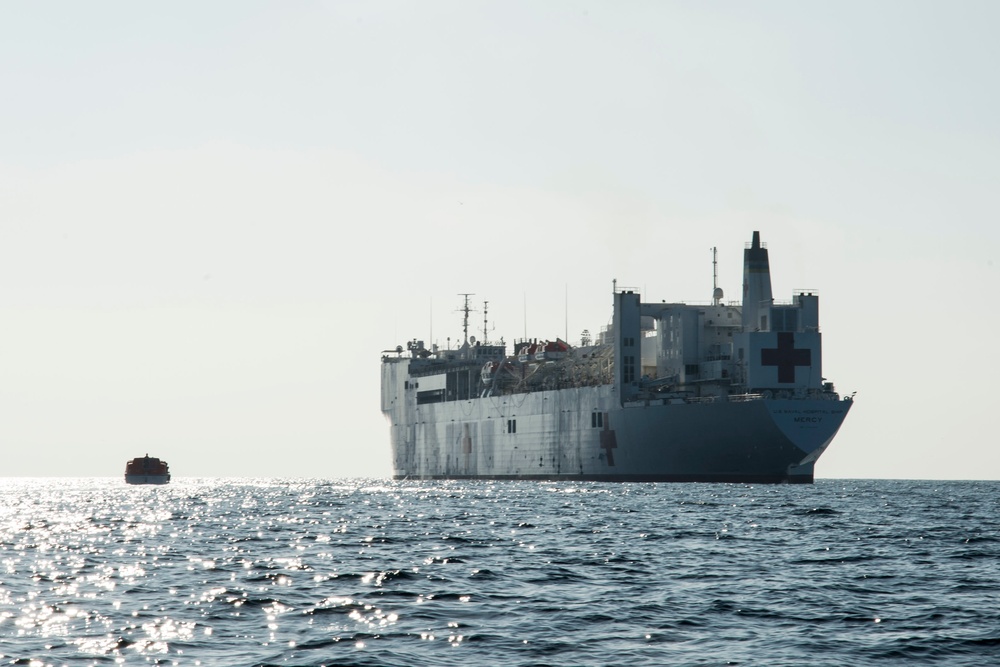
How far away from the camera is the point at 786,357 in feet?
272

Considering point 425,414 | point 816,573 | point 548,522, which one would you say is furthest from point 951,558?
point 425,414

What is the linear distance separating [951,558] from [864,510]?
26305 millimetres

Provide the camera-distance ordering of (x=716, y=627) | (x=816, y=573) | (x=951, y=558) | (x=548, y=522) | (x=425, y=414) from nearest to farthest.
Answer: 1. (x=716, y=627)
2. (x=816, y=573)
3. (x=951, y=558)
4. (x=548, y=522)
5. (x=425, y=414)

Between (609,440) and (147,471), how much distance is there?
77.8 m

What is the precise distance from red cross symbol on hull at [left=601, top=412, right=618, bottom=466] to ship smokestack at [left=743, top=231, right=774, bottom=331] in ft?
37.5

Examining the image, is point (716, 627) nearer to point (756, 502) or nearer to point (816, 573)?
point (816, 573)

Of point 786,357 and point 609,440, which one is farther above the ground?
point 786,357

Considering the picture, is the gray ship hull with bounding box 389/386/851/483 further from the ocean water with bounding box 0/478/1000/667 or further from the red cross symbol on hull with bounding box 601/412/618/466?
the ocean water with bounding box 0/478/1000/667

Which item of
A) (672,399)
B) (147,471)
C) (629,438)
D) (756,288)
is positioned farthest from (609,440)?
(147,471)

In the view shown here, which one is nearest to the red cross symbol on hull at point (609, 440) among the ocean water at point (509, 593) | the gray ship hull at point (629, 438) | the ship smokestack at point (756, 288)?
the gray ship hull at point (629, 438)

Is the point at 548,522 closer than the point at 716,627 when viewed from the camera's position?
No

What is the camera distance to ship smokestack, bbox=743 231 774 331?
85562 mm

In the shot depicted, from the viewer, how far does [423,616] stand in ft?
74.9

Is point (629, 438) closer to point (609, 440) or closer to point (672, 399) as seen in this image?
point (609, 440)
